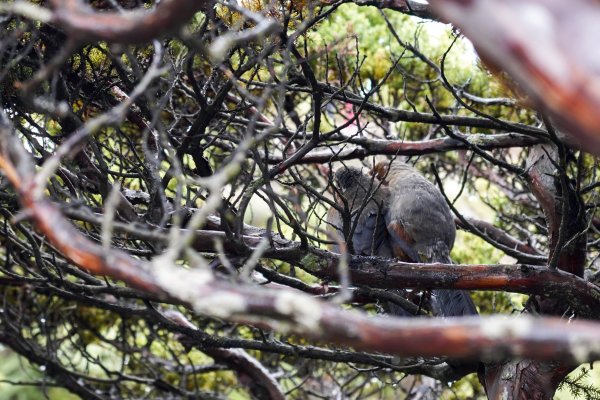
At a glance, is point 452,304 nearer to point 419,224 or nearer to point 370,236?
point 419,224

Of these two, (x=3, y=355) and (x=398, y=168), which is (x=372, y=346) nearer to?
(x=398, y=168)

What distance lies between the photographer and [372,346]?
1.65 m

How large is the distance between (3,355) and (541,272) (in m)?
5.64

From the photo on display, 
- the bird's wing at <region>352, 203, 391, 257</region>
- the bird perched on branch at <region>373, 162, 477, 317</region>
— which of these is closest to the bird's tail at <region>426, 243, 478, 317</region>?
the bird perched on branch at <region>373, 162, 477, 317</region>

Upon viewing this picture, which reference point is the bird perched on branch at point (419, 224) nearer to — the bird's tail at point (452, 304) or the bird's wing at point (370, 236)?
the bird's wing at point (370, 236)

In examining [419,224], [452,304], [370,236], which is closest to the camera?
[452,304]

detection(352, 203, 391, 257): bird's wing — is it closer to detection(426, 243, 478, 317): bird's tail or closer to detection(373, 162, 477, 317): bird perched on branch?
detection(373, 162, 477, 317): bird perched on branch

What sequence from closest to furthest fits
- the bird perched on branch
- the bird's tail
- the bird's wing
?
the bird's tail, the bird perched on branch, the bird's wing

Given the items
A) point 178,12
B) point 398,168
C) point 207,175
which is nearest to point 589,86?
point 178,12

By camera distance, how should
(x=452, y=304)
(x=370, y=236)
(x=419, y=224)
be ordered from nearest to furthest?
(x=452, y=304) < (x=419, y=224) < (x=370, y=236)

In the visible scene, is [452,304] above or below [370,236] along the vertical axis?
below

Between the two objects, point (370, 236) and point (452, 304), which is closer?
point (452, 304)

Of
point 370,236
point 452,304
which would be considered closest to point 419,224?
point 370,236

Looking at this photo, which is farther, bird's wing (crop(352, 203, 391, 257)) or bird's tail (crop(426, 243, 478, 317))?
bird's wing (crop(352, 203, 391, 257))
